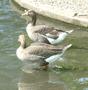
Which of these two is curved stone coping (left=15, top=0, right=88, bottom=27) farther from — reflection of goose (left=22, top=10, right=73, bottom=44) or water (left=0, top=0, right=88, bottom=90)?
reflection of goose (left=22, top=10, right=73, bottom=44)

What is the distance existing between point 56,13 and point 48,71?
14.3 feet

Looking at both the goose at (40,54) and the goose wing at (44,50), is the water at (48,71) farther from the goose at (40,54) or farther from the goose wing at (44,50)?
the goose wing at (44,50)

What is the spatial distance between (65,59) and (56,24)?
10.6 feet

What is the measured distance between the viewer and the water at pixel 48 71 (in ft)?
30.2

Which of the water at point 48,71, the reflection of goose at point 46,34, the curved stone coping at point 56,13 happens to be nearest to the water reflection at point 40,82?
the water at point 48,71

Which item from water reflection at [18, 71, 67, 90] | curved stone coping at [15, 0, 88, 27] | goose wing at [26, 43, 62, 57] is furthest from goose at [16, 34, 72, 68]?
curved stone coping at [15, 0, 88, 27]

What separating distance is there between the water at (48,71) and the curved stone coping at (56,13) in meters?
0.27

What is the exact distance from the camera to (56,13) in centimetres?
1412

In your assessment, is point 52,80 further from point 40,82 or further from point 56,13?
point 56,13

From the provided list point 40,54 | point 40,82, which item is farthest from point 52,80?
point 40,54

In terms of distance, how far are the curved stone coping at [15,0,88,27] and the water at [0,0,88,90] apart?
272 millimetres

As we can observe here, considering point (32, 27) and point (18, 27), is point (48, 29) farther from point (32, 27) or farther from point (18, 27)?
point (18, 27)

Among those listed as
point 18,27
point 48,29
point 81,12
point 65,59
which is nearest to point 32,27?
point 48,29

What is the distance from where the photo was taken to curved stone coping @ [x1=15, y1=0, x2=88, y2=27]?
13.3 m
